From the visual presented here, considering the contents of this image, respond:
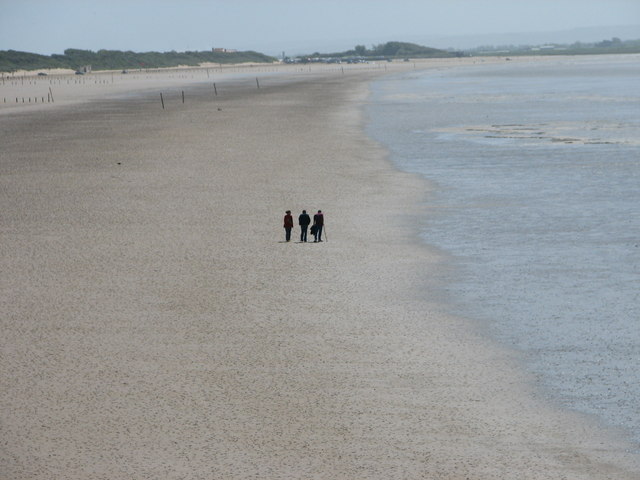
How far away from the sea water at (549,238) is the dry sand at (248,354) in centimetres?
91

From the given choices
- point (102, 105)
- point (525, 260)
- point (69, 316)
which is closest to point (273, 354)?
point (69, 316)

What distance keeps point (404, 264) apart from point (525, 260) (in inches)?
125

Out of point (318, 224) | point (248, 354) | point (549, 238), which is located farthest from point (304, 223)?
point (248, 354)

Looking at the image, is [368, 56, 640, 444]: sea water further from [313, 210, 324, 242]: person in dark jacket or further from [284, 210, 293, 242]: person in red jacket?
[284, 210, 293, 242]: person in red jacket

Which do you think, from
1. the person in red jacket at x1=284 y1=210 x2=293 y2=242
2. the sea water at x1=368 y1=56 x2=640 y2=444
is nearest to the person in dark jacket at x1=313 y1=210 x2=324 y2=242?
the person in red jacket at x1=284 y1=210 x2=293 y2=242

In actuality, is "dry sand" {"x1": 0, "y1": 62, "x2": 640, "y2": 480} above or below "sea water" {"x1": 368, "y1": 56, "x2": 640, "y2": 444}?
above

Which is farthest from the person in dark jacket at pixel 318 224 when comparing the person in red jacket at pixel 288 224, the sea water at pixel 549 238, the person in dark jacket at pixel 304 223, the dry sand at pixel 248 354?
the sea water at pixel 549 238

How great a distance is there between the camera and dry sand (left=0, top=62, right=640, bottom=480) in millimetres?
13711

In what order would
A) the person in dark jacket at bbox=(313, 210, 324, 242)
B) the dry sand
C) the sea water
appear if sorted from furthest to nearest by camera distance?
the person in dark jacket at bbox=(313, 210, 324, 242)
the sea water
the dry sand

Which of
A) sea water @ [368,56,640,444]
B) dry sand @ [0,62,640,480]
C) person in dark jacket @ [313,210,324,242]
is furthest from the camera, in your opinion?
person in dark jacket @ [313,210,324,242]

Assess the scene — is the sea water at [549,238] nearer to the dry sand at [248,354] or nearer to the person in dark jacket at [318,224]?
the dry sand at [248,354]

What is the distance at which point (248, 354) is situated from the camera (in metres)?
17.9

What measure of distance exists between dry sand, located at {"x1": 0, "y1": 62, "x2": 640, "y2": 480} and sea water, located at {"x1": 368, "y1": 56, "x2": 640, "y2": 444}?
0.91 meters

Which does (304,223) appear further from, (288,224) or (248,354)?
(248,354)
